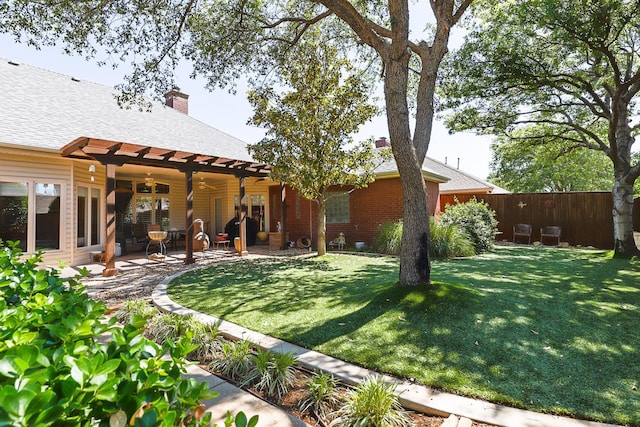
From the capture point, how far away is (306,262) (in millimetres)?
9805

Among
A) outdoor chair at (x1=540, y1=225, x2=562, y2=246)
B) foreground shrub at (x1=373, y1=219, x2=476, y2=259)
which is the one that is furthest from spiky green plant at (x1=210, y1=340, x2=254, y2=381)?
outdoor chair at (x1=540, y1=225, x2=562, y2=246)

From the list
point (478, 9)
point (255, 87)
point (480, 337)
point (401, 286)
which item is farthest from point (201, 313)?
point (478, 9)

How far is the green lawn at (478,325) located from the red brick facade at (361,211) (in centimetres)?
528

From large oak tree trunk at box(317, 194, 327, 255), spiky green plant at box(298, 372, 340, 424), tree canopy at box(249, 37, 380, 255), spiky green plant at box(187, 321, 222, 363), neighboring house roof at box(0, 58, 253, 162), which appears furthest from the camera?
large oak tree trunk at box(317, 194, 327, 255)

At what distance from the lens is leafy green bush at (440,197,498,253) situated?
38.9 ft

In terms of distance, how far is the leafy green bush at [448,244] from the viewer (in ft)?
33.8

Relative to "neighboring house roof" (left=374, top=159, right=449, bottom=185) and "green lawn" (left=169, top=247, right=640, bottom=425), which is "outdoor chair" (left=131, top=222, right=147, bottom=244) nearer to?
"green lawn" (left=169, top=247, right=640, bottom=425)

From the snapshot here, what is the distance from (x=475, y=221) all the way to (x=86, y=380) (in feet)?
42.8

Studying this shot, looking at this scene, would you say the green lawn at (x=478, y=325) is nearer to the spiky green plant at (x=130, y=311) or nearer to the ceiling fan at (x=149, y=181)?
the spiky green plant at (x=130, y=311)

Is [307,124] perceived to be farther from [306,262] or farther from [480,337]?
[480,337]

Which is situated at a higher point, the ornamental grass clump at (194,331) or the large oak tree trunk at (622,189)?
the large oak tree trunk at (622,189)

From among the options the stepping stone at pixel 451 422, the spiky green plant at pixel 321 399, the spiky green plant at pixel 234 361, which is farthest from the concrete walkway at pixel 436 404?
the spiky green plant at pixel 234 361

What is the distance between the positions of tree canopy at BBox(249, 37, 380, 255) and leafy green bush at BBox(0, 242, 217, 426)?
828cm

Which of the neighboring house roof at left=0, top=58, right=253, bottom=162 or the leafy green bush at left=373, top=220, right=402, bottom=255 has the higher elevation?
the neighboring house roof at left=0, top=58, right=253, bottom=162
